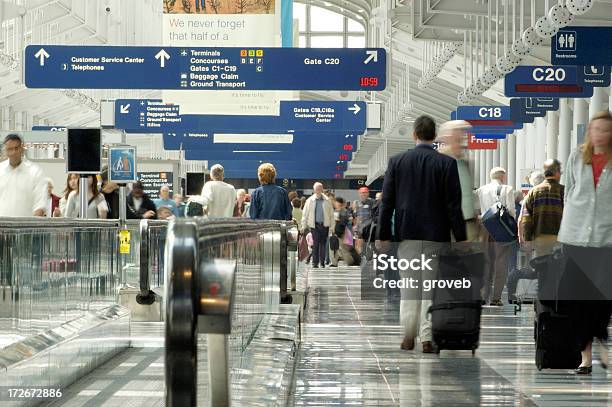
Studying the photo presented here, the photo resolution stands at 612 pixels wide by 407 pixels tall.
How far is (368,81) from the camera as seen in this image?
20641 mm

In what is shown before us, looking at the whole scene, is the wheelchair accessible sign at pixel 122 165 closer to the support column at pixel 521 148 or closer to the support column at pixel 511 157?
the support column at pixel 521 148

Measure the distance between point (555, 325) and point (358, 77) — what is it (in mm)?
13511

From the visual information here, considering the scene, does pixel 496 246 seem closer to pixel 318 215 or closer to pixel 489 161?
pixel 318 215

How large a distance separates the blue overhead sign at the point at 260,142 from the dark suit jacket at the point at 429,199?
1372 inches

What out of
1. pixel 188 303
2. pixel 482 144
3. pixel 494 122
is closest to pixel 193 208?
pixel 188 303

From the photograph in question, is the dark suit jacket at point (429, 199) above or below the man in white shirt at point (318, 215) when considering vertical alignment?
above

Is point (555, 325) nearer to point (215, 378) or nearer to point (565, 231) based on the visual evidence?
point (565, 231)

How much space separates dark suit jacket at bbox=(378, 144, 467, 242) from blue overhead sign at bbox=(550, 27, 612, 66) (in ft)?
30.7

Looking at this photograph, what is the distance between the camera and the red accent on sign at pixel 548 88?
21109 millimetres

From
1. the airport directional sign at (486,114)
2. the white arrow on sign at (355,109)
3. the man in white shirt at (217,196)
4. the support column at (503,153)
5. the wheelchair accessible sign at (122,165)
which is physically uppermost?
the white arrow on sign at (355,109)

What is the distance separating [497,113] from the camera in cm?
2959

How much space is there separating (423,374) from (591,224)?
5.24 feet

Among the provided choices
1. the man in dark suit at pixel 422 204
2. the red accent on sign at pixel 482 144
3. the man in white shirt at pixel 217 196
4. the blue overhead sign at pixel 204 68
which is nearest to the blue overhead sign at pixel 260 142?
the red accent on sign at pixel 482 144

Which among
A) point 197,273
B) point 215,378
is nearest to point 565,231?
point 215,378
